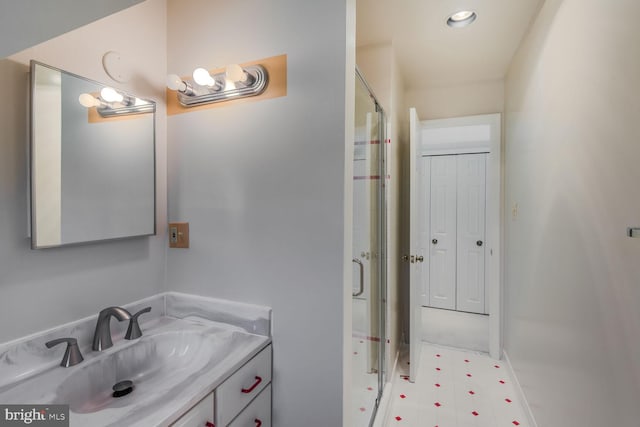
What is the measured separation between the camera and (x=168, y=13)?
1454mm

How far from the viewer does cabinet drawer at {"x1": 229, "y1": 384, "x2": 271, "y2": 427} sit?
103cm

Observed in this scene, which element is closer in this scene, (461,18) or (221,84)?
(221,84)

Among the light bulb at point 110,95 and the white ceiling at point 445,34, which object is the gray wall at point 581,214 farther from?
the light bulb at point 110,95

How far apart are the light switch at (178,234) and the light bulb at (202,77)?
632mm

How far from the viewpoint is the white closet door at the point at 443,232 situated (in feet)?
12.4

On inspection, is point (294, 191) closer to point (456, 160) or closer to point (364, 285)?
point (364, 285)

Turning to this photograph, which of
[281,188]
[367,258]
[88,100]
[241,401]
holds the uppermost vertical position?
[88,100]

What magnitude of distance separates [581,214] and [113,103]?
1.98 m

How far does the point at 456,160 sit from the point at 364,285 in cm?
273

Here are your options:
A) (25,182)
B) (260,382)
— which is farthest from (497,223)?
(25,182)

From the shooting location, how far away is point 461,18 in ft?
6.08

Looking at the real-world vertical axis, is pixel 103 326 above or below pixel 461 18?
below

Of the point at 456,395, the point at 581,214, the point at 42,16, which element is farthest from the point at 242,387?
the point at 456,395

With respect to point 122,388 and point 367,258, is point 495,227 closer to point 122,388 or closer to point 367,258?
point 367,258
